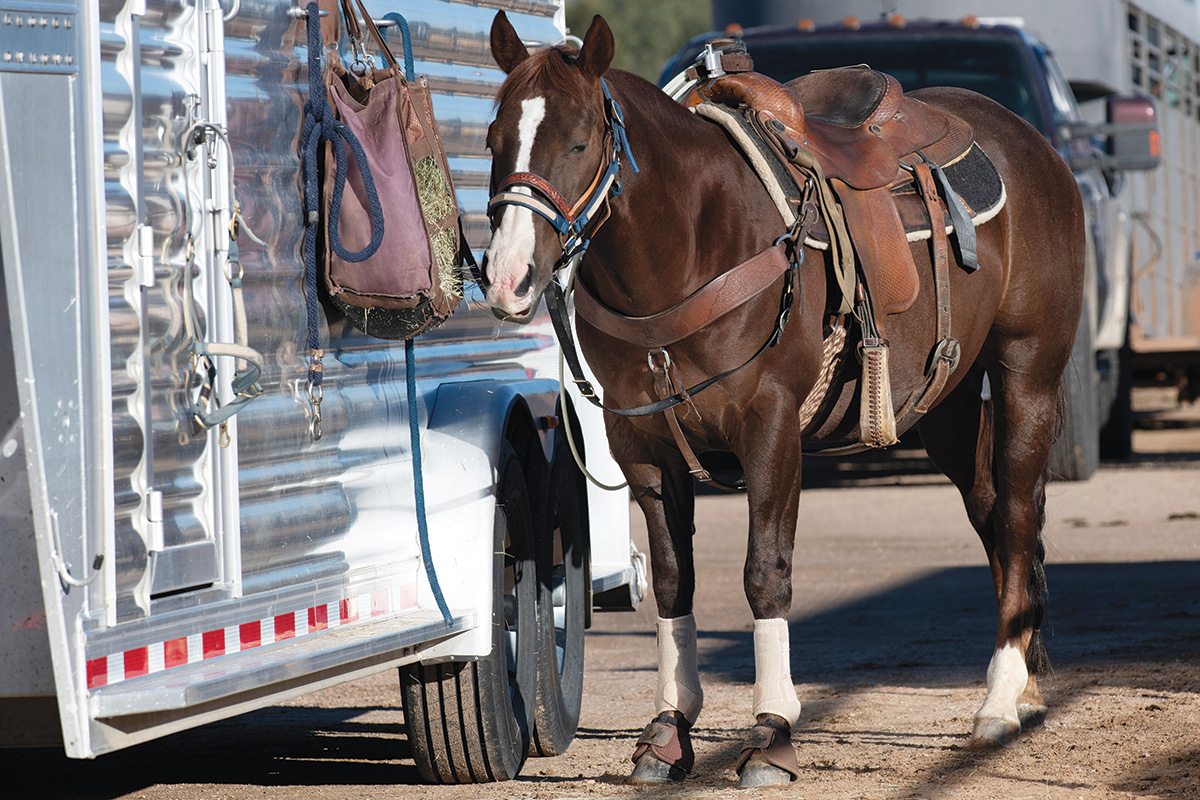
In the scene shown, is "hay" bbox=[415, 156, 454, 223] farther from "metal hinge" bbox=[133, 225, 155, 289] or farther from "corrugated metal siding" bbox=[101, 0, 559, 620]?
"metal hinge" bbox=[133, 225, 155, 289]

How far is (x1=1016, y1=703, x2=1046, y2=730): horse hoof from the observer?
16.9 ft

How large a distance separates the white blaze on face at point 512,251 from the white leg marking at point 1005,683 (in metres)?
2.27

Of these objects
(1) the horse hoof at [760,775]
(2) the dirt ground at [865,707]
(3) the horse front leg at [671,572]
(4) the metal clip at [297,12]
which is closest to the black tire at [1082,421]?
(2) the dirt ground at [865,707]

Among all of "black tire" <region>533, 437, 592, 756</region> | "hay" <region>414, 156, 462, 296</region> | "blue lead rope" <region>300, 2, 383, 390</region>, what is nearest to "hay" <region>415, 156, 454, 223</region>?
"hay" <region>414, 156, 462, 296</region>

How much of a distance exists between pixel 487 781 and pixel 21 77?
8.10ft

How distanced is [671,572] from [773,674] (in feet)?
1.54

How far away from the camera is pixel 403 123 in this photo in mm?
4113

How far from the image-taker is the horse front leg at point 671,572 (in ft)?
15.3

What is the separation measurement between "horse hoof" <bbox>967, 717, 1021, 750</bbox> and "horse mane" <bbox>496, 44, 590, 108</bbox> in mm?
2395

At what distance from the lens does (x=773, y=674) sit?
4430 millimetres

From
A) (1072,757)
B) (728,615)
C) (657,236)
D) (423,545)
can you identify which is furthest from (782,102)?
(728,615)

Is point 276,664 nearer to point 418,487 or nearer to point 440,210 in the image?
point 418,487

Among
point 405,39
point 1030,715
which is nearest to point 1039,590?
point 1030,715

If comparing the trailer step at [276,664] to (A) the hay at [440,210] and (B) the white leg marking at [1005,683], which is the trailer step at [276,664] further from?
(B) the white leg marking at [1005,683]
